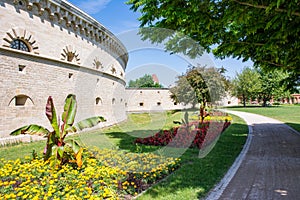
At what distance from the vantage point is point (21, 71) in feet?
36.2

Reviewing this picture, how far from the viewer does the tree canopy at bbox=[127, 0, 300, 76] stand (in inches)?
190

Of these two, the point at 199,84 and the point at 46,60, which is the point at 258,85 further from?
the point at 46,60

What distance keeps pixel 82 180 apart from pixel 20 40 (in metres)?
10.4

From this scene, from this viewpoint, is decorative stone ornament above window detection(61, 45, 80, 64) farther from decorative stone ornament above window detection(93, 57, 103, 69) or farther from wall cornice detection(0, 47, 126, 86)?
decorative stone ornament above window detection(93, 57, 103, 69)

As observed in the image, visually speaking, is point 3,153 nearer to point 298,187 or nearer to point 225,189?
point 225,189

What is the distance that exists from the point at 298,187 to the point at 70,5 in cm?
1526

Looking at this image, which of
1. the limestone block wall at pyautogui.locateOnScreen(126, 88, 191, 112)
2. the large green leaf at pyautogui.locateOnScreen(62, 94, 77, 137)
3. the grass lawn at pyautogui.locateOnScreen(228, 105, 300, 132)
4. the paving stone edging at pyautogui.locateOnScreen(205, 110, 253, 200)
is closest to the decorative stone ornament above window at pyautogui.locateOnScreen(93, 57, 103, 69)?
the large green leaf at pyautogui.locateOnScreen(62, 94, 77, 137)

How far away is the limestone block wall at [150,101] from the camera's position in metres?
38.0

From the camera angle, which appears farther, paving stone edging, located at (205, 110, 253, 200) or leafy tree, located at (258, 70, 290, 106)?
leafy tree, located at (258, 70, 290, 106)

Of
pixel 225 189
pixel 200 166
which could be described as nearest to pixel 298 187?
pixel 225 189

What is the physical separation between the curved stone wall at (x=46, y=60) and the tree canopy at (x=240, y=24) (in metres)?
6.87

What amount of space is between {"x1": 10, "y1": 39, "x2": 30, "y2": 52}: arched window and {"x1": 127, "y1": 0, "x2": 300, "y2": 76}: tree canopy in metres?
7.19

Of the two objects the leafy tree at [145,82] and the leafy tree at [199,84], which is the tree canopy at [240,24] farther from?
the leafy tree at [145,82]

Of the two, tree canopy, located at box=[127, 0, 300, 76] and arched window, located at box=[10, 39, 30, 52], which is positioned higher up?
arched window, located at box=[10, 39, 30, 52]
